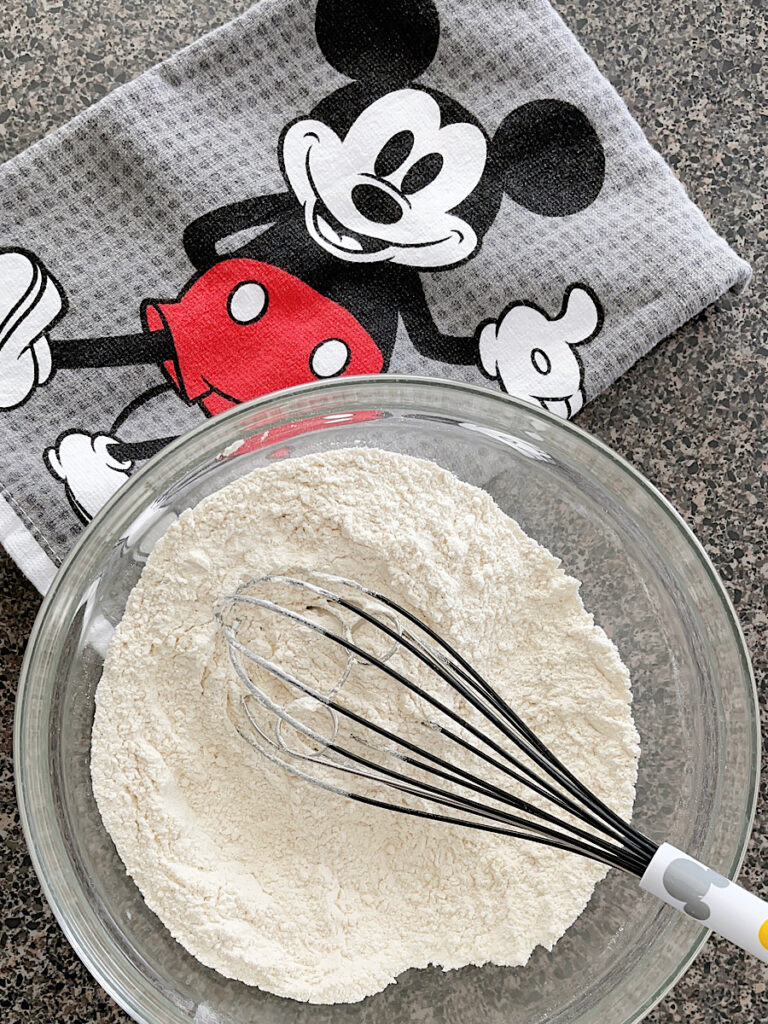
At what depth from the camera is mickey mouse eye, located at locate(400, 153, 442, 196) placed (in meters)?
0.74

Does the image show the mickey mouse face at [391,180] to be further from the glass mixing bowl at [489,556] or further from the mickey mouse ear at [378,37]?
the glass mixing bowl at [489,556]

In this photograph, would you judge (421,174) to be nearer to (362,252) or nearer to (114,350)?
(362,252)

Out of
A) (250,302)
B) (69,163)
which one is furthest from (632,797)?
(69,163)

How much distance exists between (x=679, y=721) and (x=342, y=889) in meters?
0.28

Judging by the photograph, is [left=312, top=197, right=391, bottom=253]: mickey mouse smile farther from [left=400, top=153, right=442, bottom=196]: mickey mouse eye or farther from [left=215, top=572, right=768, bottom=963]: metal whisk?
[left=215, top=572, right=768, bottom=963]: metal whisk

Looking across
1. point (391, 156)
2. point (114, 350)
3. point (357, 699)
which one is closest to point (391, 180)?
point (391, 156)

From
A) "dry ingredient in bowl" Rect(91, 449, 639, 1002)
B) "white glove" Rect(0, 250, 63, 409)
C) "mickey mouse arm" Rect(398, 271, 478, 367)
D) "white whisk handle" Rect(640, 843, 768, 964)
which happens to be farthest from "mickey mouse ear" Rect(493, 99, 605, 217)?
"white whisk handle" Rect(640, 843, 768, 964)

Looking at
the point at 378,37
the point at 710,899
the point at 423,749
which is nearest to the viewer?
the point at 710,899

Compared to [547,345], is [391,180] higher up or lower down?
higher up

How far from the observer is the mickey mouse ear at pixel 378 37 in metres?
0.75

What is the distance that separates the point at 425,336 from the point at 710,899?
445 millimetres

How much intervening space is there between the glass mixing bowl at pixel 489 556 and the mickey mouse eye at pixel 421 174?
0.18 m

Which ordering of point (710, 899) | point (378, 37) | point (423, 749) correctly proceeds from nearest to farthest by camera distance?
point (710, 899), point (423, 749), point (378, 37)

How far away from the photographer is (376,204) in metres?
0.74
